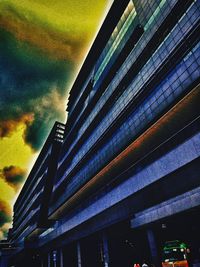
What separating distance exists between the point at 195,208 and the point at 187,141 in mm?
9922

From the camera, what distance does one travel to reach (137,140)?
2061 centimetres

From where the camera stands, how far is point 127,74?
2523 centimetres

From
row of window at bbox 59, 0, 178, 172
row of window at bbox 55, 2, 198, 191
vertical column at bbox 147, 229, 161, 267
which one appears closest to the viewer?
row of window at bbox 55, 2, 198, 191

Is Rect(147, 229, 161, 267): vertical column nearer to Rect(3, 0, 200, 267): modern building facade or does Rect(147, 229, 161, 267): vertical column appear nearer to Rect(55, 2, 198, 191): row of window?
Rect(3, 0, 200, 267): modern building facade

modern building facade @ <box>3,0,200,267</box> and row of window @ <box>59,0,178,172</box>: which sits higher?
row of window @ <box>59,0,178,172</box>

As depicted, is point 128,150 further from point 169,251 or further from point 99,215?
point 169,251

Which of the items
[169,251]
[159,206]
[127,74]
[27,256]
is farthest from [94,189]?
[27,256]

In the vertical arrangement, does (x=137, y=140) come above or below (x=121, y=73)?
below

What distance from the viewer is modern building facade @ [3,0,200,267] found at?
16.5 meters

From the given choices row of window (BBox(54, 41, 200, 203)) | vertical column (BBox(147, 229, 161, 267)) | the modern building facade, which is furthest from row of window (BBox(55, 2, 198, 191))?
vertical column (BBox(147, 229, 161, 267))

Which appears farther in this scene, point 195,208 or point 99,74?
point 99,74

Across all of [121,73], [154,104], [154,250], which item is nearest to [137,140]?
[154,104]

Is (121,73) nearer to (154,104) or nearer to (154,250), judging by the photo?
(154,104)

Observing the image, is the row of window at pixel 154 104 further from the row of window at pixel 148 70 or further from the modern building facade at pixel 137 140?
the row of window at pixel 148 70
